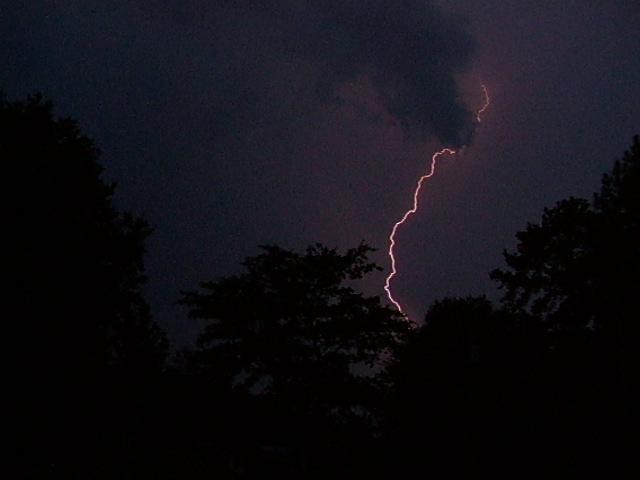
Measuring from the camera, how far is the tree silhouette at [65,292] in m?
15.5

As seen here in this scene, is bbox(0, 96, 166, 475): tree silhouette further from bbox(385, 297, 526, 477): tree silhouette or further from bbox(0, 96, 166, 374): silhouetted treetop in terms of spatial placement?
bbox(385, 297, 526, 477): tree silhouette

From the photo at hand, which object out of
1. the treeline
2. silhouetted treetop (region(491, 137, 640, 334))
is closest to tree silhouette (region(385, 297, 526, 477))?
the treeline

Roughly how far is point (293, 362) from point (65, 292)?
30.6ft

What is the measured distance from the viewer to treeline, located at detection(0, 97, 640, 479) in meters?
14.9

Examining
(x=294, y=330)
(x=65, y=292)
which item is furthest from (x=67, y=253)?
(x=294, y=330)

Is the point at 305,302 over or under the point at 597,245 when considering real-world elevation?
under

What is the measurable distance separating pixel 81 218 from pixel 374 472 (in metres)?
9.67

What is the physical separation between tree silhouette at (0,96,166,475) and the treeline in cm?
4

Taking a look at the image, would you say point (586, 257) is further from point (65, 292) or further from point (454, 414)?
point (65, 292)

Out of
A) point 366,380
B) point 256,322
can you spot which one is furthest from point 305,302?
point 366,380

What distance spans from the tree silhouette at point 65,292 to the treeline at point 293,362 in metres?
0.04

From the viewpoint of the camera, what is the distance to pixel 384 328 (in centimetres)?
2453

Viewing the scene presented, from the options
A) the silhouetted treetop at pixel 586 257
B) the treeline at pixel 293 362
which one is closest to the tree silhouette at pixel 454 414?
the treeline at pixel 293 362

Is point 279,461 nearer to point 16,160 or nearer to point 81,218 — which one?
point 81,218
